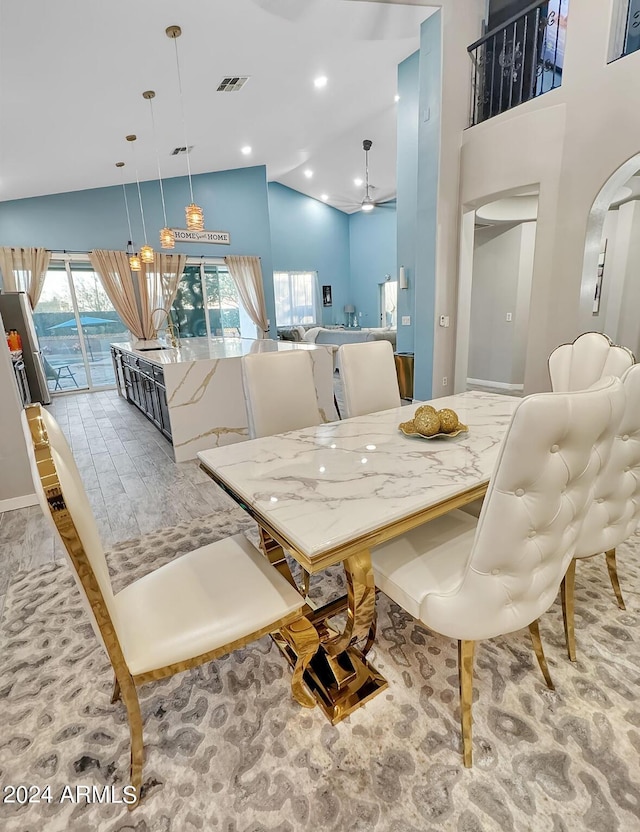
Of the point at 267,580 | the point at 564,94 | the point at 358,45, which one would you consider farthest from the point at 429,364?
the point at 267,580

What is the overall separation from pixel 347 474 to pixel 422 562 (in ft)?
1.22

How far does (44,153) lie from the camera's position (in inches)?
191

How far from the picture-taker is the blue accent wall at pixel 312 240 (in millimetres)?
10109

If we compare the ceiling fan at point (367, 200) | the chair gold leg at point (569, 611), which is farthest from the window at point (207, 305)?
the chair gold leg at point (569, 611)

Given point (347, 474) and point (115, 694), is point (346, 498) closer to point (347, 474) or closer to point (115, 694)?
point (347, 474)

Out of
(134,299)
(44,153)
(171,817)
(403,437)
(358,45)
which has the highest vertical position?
(358,45)

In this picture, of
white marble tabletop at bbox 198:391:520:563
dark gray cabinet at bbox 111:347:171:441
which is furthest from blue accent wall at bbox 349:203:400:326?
white marble tabletop at bbox 198:391:520:563

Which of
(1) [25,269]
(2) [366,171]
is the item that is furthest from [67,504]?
(2) [366,171]

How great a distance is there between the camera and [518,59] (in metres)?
3.79

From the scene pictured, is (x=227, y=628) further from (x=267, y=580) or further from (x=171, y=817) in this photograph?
(x=171, y=817)

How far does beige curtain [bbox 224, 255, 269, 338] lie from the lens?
841cm

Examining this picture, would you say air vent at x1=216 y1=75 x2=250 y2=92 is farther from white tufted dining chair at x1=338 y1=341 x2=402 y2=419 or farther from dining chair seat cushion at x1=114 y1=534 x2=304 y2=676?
dining chair seat cushion at x1=114 y1=534 x2=304 y2=676

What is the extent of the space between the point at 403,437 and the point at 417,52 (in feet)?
16.9

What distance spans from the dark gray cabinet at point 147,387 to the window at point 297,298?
5293mm
